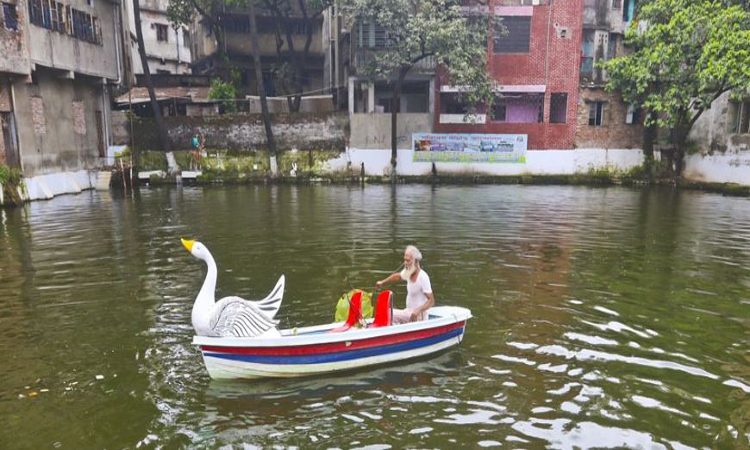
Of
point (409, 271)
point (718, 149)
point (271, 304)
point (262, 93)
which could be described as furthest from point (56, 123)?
point (718, 149)

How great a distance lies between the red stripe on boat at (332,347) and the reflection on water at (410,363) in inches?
18.8

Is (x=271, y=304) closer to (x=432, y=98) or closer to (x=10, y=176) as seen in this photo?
(x=10, y=176)

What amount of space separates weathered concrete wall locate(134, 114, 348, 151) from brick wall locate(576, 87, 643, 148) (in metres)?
15.6

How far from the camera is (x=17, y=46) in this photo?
77.8ft

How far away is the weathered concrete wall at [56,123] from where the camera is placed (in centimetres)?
2564

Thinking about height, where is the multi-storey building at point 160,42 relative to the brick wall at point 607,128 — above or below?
above

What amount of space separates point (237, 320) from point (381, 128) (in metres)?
29.3

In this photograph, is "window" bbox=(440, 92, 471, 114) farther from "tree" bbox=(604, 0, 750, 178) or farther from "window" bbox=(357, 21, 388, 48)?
"tree" bbox=(604, 0, 750, 178)

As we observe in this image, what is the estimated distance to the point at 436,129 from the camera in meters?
36.1

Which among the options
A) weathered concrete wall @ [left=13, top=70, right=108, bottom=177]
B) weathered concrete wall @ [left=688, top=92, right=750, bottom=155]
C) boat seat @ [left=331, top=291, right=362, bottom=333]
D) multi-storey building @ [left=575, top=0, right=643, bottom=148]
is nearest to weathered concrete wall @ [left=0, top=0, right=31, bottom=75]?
weathered concrete wall @ [left=13, top=70, right=108, bottom=177]

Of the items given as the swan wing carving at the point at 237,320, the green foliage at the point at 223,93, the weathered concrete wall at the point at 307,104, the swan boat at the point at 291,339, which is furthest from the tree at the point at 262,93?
the swan wing carving at the point at 237,320

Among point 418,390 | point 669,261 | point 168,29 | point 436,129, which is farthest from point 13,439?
point 168,29

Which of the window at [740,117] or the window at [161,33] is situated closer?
the window at [740,117]

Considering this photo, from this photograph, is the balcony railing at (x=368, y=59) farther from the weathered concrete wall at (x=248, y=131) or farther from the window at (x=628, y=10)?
the window at (x=628, y=10)
